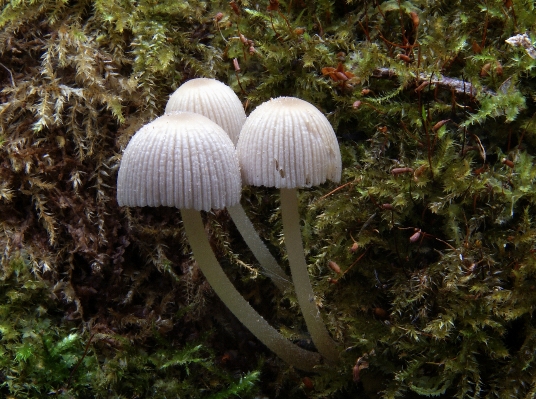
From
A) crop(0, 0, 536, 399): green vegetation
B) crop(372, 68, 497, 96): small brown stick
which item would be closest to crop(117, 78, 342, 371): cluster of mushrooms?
crop(0, 0, 536, 399): green vegetation

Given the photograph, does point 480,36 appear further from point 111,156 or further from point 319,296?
point 111,156

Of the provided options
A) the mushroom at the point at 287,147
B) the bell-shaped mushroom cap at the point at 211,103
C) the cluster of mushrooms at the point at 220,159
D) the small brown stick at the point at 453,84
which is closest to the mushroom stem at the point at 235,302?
the cluster of mushrooms at the point at 220,159

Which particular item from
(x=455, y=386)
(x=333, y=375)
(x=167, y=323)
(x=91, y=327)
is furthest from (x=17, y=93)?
(x=455, y=386)

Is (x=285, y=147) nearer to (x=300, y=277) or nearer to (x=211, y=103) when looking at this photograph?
(x=211, y=103)

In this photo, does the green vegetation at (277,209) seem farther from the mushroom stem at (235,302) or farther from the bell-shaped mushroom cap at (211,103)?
the bell-shaped mushroom cap at (211,103)

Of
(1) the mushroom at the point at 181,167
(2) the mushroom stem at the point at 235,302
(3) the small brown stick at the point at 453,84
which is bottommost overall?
(2) the mushroom stem at the point at 235,302

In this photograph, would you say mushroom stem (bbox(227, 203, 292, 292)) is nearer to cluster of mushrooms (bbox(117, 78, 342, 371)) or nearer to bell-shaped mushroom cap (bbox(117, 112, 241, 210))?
cluster of mushrooms (bbox(117, 78, 342, 371))
